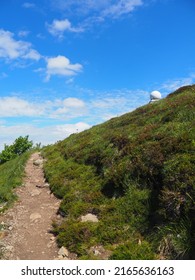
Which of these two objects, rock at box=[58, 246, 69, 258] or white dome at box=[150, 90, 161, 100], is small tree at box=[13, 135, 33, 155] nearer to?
white dome at box=[150, 90, 161, 100]

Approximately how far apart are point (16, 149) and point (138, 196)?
33.4 m

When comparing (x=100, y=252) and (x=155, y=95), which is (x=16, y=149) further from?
(x=100, y=252)

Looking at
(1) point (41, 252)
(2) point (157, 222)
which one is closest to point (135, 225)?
(2) point (157, 222)

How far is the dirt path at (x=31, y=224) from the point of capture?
1001cm

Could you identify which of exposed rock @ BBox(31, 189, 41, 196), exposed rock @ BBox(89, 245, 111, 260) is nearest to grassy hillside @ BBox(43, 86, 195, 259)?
exposed rock @ BBox(89, 245, 111, 260)

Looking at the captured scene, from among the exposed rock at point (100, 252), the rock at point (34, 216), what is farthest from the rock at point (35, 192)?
the exposed rock at point (100, 252)

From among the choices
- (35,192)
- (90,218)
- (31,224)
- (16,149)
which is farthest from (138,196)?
(16,149)

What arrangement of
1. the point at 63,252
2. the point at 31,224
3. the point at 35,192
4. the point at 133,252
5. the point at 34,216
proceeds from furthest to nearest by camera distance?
the point at 35,192 → the point at 34,216 → the point at 31,224 → the point at 63,252 → the point at 133,252

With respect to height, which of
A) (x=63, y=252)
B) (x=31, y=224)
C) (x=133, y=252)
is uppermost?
(x=31, y=224)

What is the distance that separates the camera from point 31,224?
12.4 m

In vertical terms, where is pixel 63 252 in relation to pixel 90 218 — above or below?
below

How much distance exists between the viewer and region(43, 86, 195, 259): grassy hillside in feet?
28.7

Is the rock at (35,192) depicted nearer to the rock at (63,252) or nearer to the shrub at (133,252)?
the rock at (63,252)

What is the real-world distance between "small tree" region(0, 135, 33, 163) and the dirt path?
22069 millimetres
